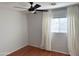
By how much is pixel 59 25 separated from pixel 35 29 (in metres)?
1.26

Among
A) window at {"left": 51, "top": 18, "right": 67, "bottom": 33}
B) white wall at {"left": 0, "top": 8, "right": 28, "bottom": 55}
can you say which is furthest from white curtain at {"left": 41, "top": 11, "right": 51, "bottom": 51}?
white wall at {"left": 0, "top": 8, "right": 28, "bottom": 55}

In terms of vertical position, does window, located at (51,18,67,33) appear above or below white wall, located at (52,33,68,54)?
above

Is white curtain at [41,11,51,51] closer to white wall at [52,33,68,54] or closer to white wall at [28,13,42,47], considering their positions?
white wall at [52,33,68,54]

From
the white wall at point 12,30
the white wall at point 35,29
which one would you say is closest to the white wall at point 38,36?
the white wall at point 35,29

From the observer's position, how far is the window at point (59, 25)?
3.21m

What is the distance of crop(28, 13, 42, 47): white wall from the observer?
3.91 metres

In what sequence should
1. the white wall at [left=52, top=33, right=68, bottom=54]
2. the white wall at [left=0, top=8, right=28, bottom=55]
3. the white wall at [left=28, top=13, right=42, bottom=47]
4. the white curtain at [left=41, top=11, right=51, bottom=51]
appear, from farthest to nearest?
the white wall at [left=28, top=13, right=42, bottom=47]
the white curtain at [left=41, top=11, right=51, bottom=51]
the white wall at [left=52, top=33, right=68, bottom=54]
the white wall at [left=0, top=8, right=28, bottom=55]

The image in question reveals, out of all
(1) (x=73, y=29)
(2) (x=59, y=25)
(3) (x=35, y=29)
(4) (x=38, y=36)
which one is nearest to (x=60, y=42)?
(2) (x=59, y=25)

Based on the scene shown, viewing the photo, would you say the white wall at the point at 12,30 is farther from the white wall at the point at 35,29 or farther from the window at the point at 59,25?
the window at the point at 59,25

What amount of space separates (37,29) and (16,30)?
985mm

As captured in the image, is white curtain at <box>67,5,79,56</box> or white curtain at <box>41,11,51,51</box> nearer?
white curtain at <box>67,5,79,56</box>

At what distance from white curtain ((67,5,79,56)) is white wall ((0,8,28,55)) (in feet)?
6.85

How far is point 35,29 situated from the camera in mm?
4113

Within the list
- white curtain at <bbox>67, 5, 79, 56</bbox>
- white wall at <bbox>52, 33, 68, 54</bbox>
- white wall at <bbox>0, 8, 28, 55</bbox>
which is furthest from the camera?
white wall at <bbox>52, 33, 68, 54</bbox>
